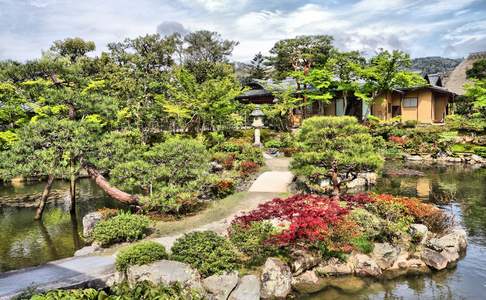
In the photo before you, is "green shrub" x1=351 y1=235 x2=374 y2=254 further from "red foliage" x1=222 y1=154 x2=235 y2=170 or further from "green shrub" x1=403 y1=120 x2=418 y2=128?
"green shrub" x1=403 y1=120 x2=418 y2=128

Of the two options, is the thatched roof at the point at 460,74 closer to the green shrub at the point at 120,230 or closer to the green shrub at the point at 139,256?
the green shrub at the point at 120,230

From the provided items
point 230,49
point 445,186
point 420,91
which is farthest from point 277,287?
point 230,49

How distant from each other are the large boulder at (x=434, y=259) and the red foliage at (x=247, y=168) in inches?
479

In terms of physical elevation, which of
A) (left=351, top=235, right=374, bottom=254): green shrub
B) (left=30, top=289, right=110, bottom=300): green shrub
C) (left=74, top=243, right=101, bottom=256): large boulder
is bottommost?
(left=351, top=235, right=374, bottom=254): green shrub

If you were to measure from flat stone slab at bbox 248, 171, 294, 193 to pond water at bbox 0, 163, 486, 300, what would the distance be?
5.96 feet

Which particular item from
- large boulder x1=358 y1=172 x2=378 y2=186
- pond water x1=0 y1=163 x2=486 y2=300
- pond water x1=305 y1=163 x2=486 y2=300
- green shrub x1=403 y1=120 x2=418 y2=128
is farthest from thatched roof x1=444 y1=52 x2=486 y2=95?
large boulder x1=358 y1=172 x2=378 y2=186

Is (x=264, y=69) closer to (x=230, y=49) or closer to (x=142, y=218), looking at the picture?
(x=230, y=49)

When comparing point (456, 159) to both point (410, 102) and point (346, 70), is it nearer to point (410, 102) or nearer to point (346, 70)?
point (410, 102)

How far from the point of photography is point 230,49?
170 feet

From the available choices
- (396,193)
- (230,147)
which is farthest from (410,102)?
(396,193)

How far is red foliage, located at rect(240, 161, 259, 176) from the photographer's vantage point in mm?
23166

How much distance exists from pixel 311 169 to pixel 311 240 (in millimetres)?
5123

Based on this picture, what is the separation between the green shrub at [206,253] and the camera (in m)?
10.5

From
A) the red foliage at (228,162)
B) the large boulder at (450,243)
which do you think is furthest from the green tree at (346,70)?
the large boulder at (450,243)
